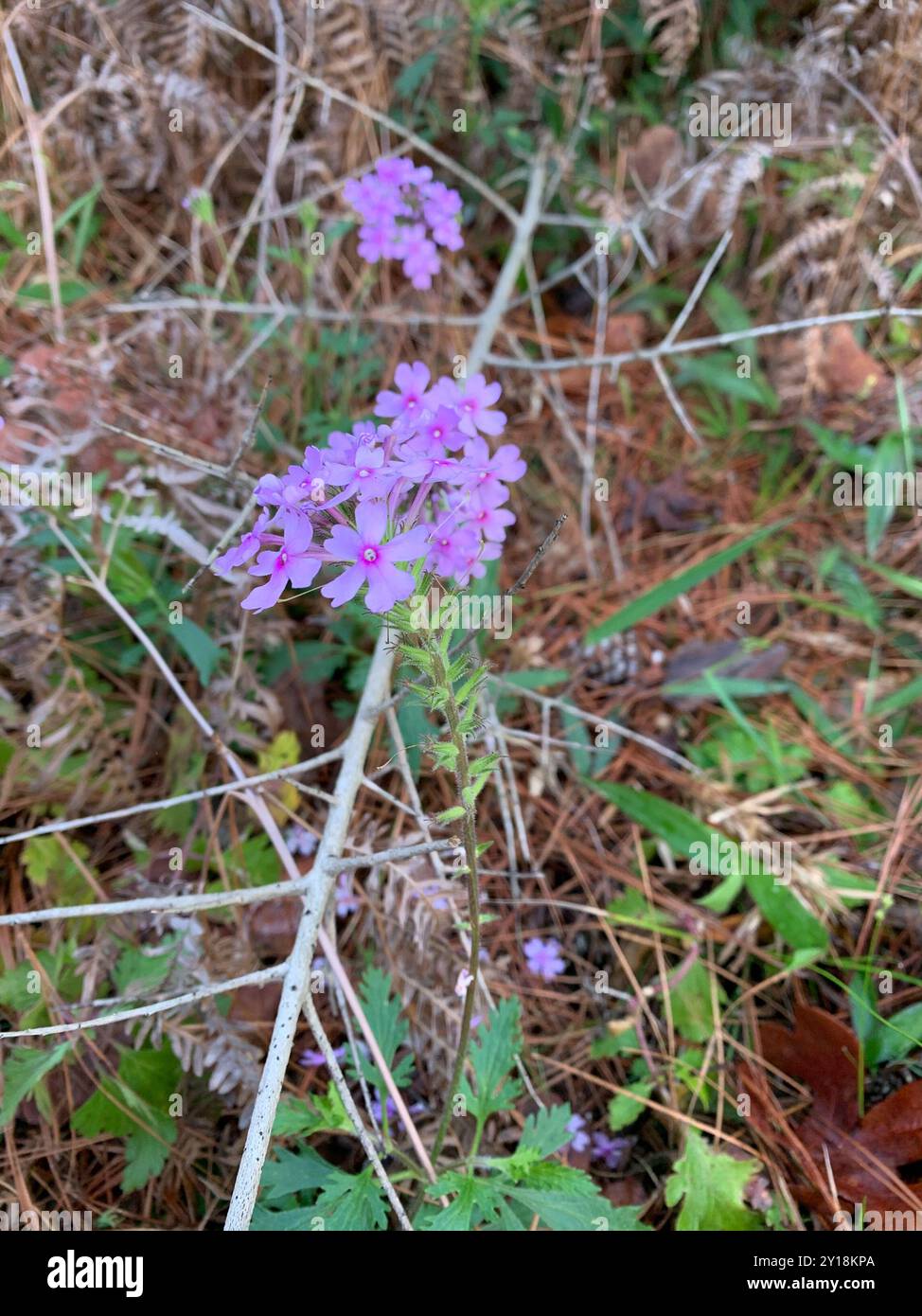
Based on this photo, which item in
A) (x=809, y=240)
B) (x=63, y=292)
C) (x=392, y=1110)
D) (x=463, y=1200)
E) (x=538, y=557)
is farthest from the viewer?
(x=809, y=240)

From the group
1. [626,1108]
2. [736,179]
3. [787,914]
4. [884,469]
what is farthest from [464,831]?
[736,179]

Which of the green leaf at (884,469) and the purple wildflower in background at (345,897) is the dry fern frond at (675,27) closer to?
the green leaf at (884,469)

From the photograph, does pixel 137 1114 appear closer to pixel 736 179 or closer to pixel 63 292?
pixel 63 292

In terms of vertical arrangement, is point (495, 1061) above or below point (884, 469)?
below

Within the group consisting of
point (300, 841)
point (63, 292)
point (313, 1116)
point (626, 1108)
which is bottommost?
point (626, 1108)

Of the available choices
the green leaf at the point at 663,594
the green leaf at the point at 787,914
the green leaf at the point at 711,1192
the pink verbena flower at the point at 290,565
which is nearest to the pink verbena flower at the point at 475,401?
the pink verbena flower at the point at 290,565

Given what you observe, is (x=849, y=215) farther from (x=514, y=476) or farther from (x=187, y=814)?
(x=187, y=814)

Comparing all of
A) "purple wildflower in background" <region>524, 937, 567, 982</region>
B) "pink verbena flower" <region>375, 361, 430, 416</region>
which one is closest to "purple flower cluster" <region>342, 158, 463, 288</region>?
"pink verbena flower" <region>375, 361, 430, 416</region>

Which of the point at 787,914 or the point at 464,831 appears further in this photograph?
the point at 787,914

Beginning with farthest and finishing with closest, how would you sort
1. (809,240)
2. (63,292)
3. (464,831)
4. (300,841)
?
(809,240)
(63,292)
(300,841)
(464,831)
